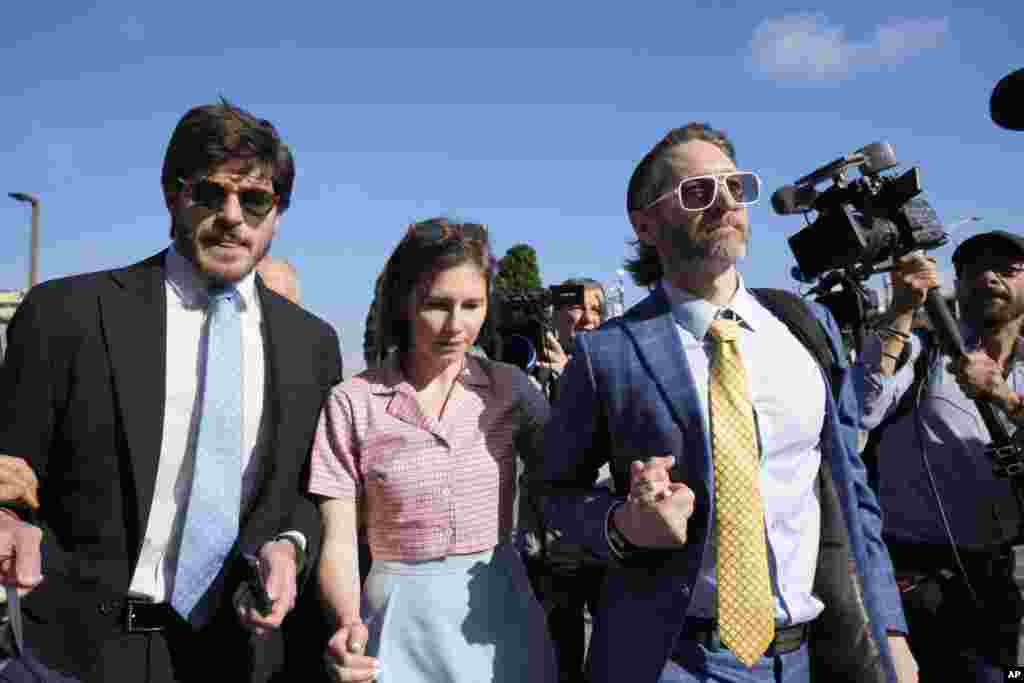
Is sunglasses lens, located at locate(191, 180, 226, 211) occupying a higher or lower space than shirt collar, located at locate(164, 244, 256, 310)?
higher

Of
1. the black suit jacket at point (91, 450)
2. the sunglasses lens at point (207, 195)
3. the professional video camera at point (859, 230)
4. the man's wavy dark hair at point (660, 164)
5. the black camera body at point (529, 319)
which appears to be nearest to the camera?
the black suit jacket at point (91, 450)

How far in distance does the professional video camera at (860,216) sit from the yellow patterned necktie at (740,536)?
30.0 inches

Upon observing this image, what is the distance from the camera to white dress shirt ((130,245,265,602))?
6.26 feet

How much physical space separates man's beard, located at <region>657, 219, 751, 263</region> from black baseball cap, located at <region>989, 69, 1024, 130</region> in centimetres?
65

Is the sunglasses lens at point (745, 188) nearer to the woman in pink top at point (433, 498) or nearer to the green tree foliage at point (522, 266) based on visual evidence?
the woman in pink top at point (433, 498)

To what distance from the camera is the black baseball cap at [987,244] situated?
3451mm

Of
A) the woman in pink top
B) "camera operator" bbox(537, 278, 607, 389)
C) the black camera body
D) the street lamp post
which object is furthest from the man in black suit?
the street lamp post

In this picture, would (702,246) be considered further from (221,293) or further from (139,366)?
(139,366)

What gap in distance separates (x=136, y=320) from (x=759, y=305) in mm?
1663

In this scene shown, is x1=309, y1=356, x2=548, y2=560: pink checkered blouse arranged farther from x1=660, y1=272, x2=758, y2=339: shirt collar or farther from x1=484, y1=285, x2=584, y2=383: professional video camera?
x1=484, y1=285, x2=584, y2=383: professional video camera

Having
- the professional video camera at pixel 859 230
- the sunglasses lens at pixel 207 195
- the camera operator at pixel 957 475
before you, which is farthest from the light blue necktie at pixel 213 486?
the camera operator at pixel 957 475

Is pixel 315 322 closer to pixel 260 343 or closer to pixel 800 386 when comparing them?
pixel 260 343

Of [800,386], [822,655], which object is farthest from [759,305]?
[822,655]

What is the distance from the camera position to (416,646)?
2.02m
